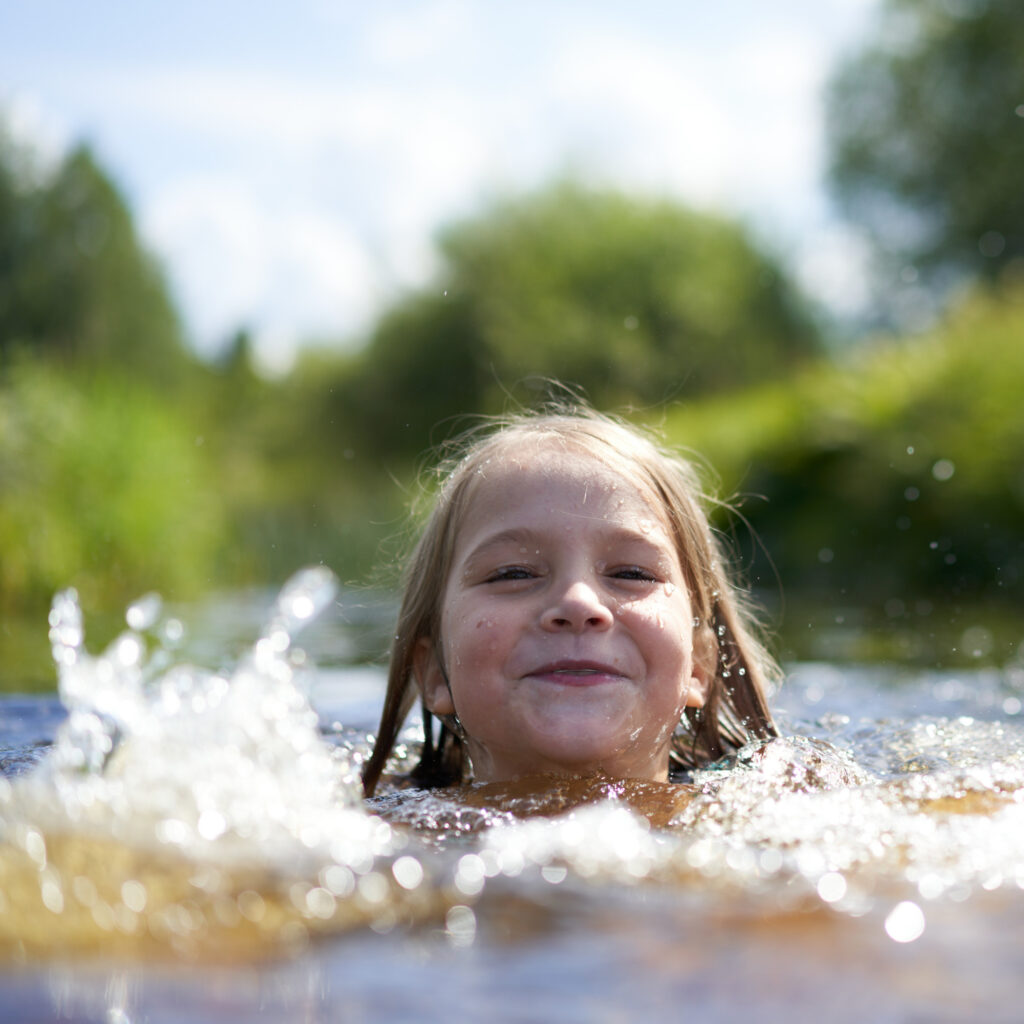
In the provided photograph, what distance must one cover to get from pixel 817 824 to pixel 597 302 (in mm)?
30391

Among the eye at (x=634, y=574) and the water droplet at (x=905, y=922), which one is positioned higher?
the eye at (x=634, y=574)

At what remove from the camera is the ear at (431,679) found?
301 cm

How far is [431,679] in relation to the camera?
3.11 meters

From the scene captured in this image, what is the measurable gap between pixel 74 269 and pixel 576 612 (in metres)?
34.0

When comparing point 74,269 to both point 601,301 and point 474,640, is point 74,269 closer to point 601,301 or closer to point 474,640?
point 601,301

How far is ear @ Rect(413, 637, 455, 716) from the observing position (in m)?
3.01


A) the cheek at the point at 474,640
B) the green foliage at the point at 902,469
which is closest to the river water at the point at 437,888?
the cheek at the point at 474,640

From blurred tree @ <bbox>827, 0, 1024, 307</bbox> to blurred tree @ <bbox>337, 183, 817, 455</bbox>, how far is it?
13.7ft

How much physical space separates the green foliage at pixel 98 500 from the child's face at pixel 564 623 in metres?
6.57

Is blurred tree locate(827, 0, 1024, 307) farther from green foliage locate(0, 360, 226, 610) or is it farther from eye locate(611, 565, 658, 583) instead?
eye locate(611, 565, 658, 583)

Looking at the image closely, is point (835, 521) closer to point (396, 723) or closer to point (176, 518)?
point (176, 518)

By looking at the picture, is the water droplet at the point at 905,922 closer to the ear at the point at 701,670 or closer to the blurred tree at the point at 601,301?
the ear at the point at 701,670

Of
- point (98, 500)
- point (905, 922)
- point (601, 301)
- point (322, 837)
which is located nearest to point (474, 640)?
point (322, 837)

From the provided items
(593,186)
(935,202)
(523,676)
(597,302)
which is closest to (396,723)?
(523,676)
